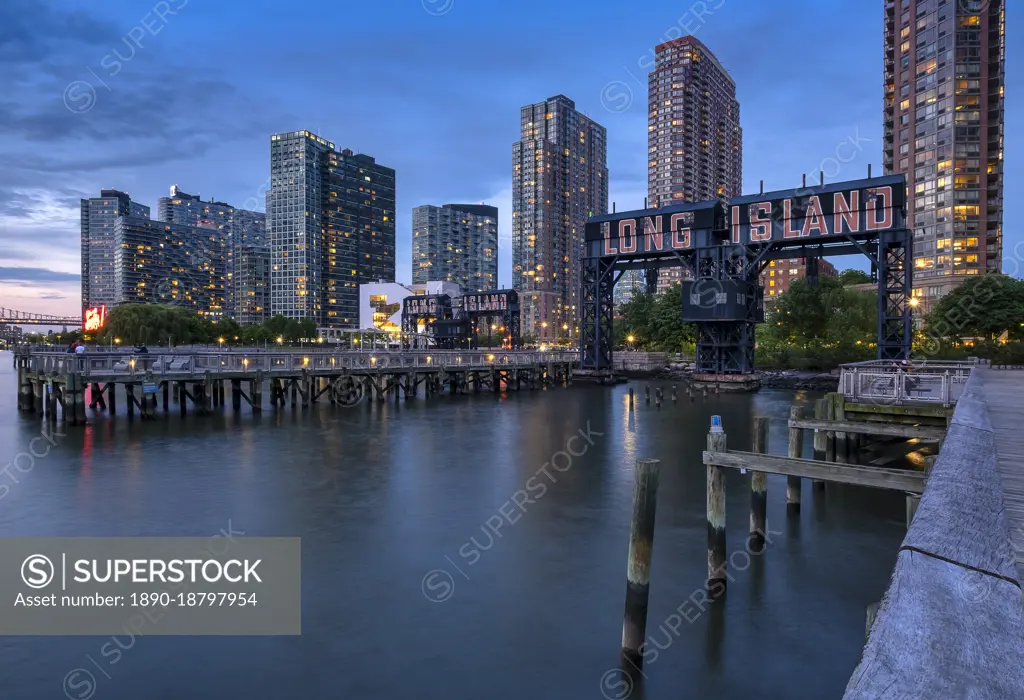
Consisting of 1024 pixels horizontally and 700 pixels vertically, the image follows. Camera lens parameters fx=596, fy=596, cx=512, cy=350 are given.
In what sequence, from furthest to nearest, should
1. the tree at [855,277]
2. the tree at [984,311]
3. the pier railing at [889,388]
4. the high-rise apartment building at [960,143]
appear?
the tree at [855,277] → the high-rise apartment building at [960,143] → the tree at [984,311] → the pier railing at [889,388]

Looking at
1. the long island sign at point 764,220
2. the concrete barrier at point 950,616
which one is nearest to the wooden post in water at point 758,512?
the concrete barrier at point 950,616

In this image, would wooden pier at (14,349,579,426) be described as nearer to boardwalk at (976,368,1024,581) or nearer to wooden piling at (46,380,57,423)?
wooden piling at (46,380,57,423)

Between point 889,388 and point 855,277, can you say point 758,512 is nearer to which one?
point 889,388

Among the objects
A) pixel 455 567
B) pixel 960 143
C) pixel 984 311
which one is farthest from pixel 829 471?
pixel 960 143

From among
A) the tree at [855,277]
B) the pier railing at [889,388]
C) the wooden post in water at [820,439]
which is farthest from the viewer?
the tree at [855,277]

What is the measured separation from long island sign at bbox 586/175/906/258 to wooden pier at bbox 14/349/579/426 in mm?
16705

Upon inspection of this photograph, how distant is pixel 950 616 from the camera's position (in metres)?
3.20

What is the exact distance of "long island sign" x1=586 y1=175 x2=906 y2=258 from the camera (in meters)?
46.7

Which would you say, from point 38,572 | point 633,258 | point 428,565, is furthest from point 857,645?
point 633,258

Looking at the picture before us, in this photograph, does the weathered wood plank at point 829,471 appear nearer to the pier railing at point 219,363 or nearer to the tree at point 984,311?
the pier railing at point 219,363

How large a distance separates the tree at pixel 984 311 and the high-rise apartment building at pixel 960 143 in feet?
120

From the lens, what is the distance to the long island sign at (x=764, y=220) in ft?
153

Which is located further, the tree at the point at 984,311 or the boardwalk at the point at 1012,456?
the tree at the point at 984,311

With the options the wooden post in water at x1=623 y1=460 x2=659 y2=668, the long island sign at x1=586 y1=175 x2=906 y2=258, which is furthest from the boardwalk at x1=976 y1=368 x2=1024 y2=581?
the long island sign at x1=586 y1=175 x2=906 y2=258
